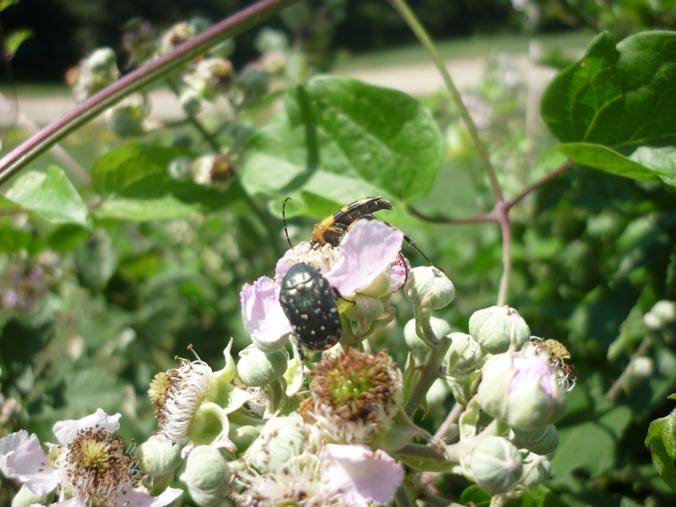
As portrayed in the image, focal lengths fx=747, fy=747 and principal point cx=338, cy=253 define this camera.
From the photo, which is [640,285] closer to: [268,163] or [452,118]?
[268,163]

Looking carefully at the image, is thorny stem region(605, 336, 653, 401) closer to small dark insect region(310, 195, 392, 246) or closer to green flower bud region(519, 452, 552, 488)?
green flower bud region(519, 452, 552, 488)

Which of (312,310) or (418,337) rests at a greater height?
(312,310)

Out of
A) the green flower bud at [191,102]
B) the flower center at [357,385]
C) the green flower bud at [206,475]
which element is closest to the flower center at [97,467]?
the green flower bud at [206,475]

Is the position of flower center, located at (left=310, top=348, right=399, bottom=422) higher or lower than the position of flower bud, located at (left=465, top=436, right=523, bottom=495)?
higher

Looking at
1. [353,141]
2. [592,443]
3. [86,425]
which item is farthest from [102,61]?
[592,443]

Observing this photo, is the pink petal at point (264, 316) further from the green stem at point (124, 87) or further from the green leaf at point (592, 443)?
the green leaf at point (592, 443)

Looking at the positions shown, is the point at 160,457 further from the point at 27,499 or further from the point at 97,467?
the point at 27,499

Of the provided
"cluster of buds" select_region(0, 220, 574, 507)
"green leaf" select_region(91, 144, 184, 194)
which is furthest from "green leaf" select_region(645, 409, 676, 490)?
"green leaf" select_region(91, 144, 184, 194)

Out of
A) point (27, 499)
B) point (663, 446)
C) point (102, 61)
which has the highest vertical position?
point (102, 61)
